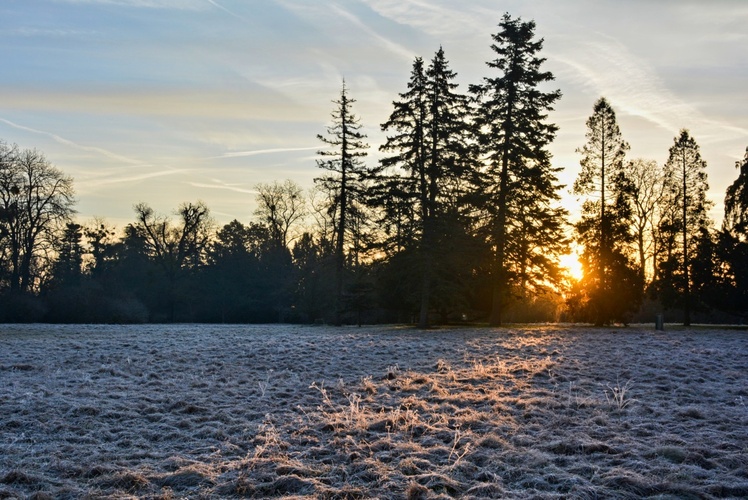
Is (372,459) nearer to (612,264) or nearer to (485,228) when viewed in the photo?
(485,228)

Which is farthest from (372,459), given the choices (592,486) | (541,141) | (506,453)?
(541,141)

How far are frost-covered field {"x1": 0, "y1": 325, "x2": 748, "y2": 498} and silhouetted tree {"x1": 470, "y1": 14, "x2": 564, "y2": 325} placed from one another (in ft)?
58.1

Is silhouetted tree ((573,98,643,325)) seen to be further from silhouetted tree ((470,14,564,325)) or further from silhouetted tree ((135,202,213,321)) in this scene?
silhouetted tree ((135,202,213,321))

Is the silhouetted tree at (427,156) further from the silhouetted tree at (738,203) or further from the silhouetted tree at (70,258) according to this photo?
the silhouetted tree at (70,258)

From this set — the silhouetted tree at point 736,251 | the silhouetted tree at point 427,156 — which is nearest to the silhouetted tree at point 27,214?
the silhouetted tree at point 427,156

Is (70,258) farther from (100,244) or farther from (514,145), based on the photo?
(514,145)

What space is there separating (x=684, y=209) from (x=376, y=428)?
36.1 m

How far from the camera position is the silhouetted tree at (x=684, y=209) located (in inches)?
1453

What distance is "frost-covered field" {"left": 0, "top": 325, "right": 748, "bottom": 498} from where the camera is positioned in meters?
5.92

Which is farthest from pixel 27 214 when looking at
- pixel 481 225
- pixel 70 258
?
pixel 481 225

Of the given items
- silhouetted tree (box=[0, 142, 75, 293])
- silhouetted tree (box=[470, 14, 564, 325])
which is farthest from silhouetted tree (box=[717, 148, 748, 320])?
silhouetted tree (box=[0, 142, 75, 293])

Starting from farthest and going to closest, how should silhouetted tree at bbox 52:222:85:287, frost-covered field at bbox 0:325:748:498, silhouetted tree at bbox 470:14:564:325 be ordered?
silhouetted tree at bbox 52:222:85:287
silhouetted tree at bbox 470:14:564:325
frost-covered field at bbox 0:325:748:498

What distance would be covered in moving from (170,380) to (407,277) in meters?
22.8

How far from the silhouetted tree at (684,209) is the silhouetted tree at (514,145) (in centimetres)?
933
